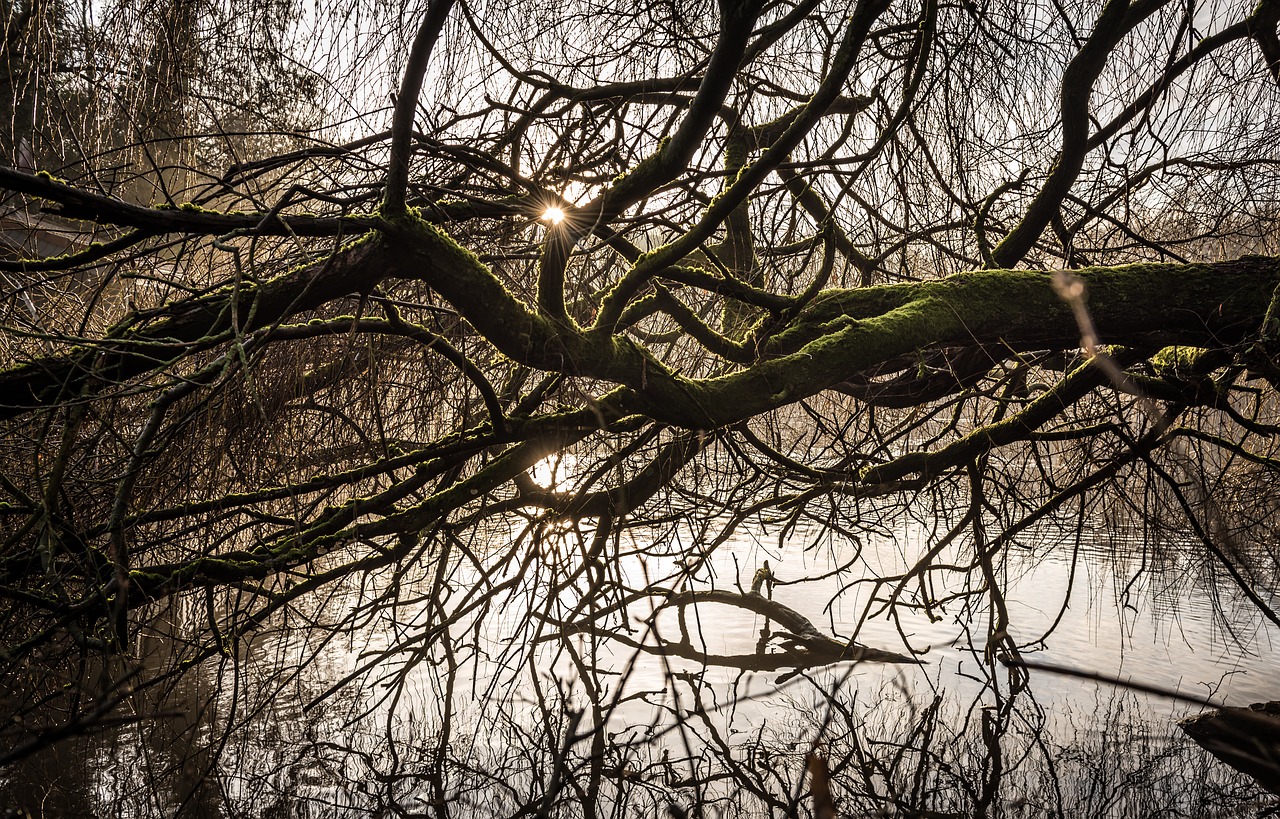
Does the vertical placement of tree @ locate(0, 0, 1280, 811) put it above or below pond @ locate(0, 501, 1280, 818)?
above

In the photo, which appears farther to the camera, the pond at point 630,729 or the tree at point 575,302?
the pond at point 630,729

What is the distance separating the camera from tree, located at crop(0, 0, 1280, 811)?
73.6 inches

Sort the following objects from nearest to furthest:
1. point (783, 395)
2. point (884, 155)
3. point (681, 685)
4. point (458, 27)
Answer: point (783, 395) → point (458, 27) → point (884, 155) → point (681, 685)

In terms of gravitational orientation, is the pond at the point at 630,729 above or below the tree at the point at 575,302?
below

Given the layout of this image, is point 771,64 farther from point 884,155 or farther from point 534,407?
point 534,407

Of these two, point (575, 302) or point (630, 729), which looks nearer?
point (575, 302)

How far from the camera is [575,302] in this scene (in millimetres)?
2830

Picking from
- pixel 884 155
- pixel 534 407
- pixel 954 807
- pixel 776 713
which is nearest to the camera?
pixel 534 407

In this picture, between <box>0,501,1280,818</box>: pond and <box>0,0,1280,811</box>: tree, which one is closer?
<box>0,0,1280,811</box>: tree

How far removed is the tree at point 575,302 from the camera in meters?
1.87

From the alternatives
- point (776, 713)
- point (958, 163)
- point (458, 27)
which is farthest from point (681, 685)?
point (458, 27)

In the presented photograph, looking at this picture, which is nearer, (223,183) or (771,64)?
(223,183)

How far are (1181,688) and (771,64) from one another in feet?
11.5

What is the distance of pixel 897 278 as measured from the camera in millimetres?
3619
